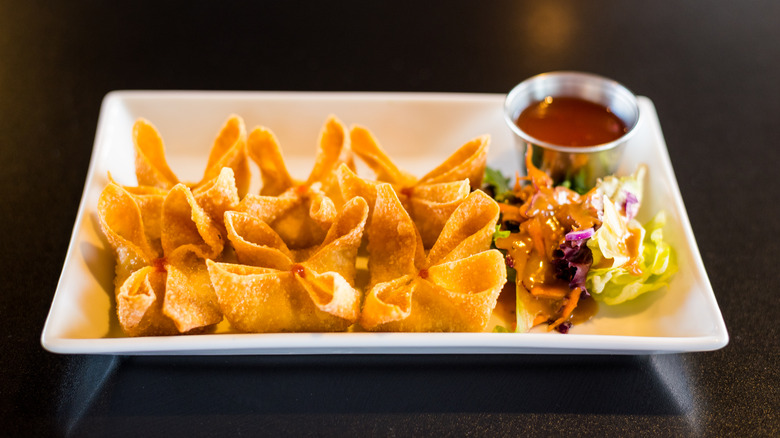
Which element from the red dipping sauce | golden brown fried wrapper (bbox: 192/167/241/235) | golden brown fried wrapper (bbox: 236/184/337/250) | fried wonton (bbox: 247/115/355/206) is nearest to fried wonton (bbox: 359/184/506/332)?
golden brown fried wrapper (bbox: 236/184/337/250)

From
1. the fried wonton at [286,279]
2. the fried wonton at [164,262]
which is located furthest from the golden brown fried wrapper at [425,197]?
the fried wonton at [164,262]

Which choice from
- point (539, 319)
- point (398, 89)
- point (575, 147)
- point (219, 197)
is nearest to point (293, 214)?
point (219, 197)

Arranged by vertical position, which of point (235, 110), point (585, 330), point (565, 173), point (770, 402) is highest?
point (235, 110)

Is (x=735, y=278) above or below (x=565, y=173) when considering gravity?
below

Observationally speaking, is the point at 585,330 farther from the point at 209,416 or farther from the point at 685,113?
the point at 685,113

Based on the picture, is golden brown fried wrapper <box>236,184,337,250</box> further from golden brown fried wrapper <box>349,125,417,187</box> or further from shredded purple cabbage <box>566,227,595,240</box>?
shredded purple cabbage <box>566,227,595,240</box>

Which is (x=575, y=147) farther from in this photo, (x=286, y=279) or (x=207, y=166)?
(x=207, y=166)

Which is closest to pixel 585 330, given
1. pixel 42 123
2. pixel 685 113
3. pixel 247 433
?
pixel 247 433
